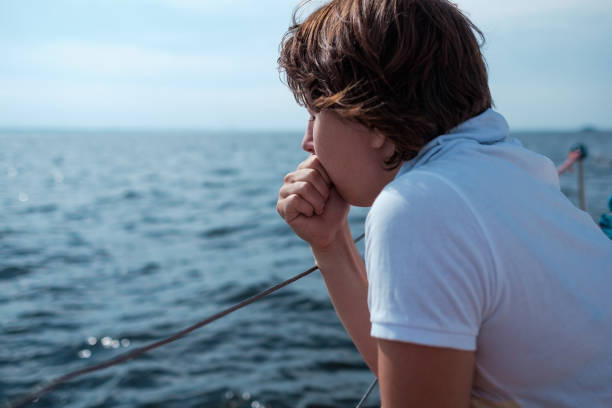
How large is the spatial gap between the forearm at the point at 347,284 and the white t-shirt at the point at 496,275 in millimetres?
421

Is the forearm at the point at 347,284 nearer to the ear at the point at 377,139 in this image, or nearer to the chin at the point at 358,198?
the chin at the point at 358,198

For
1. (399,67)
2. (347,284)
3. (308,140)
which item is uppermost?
(399,67)

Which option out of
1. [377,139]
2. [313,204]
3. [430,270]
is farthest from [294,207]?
[430,270]

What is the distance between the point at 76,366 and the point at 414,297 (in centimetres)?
465

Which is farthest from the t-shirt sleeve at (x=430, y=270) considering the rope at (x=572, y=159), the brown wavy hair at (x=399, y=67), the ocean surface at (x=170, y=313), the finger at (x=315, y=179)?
the ocean surface at (x=170, y=313)

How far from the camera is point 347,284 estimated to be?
4.32ft

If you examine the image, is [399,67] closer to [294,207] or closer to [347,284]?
[294,207]

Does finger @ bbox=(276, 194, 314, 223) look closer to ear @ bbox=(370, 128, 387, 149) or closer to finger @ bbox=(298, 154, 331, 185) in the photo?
finger @ bbox=(298, 154, 331, 185)

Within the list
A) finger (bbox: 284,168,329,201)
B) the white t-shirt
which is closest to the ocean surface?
Result: finger (bbox: 284,168,329,201)

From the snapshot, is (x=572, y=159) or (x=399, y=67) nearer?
(x=399, y=67)

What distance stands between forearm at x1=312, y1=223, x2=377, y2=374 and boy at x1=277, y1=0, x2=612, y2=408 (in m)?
0.31

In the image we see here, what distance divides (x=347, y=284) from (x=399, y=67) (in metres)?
0.63

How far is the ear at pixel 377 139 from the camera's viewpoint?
967mm

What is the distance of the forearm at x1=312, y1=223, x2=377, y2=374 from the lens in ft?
4.17
